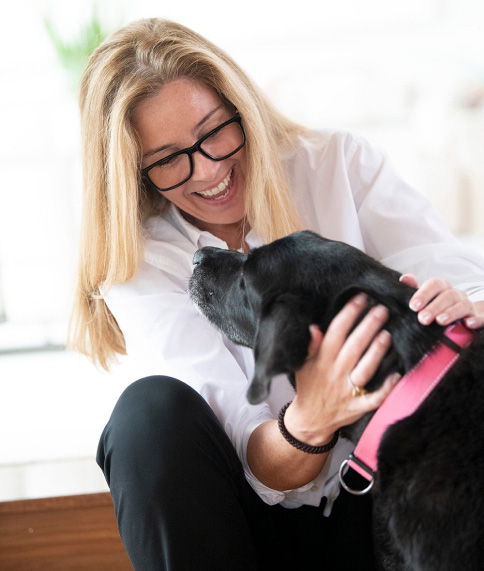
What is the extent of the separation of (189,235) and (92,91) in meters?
0.42

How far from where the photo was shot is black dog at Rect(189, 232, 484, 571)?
90 centimetres

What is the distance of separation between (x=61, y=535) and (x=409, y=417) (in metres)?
1.18

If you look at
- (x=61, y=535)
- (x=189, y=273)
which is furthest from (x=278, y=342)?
(x=61, y=535)

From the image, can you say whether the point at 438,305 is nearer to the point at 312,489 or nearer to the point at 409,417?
the point at 409,417

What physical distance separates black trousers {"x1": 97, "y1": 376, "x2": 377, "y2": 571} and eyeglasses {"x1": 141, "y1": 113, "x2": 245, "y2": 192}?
1.62 feet

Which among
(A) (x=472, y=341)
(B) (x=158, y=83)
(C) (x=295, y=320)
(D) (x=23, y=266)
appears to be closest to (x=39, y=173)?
(D) (x=23, y=266)

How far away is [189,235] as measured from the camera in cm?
160

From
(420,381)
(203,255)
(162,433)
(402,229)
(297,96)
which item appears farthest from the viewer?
(297,96)

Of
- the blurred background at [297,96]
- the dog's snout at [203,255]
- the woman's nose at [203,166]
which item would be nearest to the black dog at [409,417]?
the dog's snout at [203,255]

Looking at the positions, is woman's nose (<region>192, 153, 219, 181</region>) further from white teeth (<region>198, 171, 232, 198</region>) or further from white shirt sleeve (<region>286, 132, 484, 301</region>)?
white shirt sleeve (<region>286, 132, 484, 301</region>)

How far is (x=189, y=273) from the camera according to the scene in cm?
155

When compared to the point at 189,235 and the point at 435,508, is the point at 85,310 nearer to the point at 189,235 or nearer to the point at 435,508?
the point at 189,235

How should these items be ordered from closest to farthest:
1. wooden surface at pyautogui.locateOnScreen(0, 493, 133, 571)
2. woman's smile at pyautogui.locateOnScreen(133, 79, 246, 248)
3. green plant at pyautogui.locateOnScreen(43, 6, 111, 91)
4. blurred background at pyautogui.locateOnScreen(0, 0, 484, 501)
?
woman's smile at pyautogui.locateOnScreen(133, 79, 246, 248), wooden surface at pyautogui.locateOnScreen(0, 493, 133, 571), green plant at pyautogui.locateOnScreen(43, 6, 111, 91), blurred background at pyautogui.locateOnScreen(0, 0, 484, 501)

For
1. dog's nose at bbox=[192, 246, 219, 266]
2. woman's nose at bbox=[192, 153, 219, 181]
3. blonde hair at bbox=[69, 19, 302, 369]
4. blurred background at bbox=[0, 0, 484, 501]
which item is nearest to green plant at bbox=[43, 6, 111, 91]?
blurred background at bbox=[0, 0, 484, 501]
